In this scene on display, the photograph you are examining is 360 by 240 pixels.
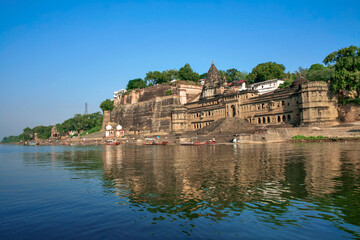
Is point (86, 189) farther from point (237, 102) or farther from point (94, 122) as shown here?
point (94, 122)

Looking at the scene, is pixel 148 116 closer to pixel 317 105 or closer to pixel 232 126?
pixel 232 126

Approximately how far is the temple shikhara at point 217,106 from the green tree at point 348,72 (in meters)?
2.29

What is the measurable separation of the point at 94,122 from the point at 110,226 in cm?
11785

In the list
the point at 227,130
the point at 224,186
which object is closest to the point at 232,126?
the point at 227,130

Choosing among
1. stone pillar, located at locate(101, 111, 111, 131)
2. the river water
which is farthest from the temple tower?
the river water

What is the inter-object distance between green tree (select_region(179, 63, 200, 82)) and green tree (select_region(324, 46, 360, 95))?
5351 cm

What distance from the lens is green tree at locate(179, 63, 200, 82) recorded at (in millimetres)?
97300

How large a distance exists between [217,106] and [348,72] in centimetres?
2861

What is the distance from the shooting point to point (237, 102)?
6244 centimetres

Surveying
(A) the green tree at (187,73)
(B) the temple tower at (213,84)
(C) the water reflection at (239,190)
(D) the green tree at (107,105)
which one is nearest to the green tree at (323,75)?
(B) the temple tower at (213,84)

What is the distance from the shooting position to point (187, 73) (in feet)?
319

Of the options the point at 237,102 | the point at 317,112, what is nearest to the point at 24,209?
the point at 317,112

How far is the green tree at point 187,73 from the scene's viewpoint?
9730 cm

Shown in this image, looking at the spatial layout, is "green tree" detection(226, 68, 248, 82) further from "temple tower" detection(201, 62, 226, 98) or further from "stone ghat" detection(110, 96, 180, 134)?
"stone ghat" detection(110, 96, 180, 134)
